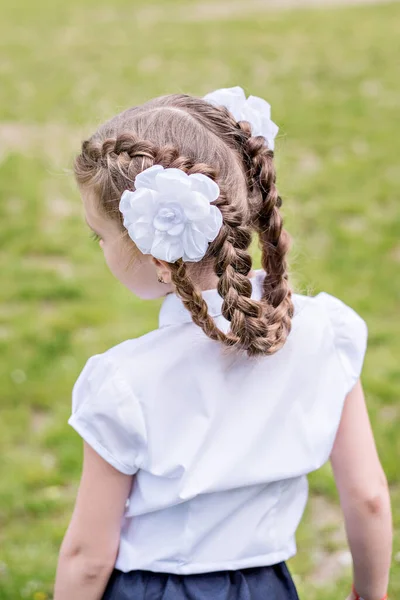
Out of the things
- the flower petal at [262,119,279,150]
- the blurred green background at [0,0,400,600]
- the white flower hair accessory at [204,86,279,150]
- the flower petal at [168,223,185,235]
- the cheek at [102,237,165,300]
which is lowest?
the blurred green background at [0,0,400,600]

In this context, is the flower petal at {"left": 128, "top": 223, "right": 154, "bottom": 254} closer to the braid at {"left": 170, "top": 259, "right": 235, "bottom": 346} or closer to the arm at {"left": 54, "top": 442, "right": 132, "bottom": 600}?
the braid at {"left": 170, "top": 259, "right": 235, "bottom": 346}

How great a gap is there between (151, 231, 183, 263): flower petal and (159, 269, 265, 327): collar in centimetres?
14

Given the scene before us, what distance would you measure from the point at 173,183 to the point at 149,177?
0.16ft

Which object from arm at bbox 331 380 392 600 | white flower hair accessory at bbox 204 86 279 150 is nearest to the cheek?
white flower hair accessory at bbox 204 86 279 150

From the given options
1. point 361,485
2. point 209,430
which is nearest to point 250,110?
point 209,430

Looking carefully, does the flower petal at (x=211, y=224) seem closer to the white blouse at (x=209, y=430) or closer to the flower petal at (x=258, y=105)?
the white blouse at (x=209, y=430)

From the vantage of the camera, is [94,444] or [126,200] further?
[94,444]

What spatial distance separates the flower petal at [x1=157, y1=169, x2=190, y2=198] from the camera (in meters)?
1.51

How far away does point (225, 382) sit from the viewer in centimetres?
169

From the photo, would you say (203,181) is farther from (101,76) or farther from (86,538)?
(101,76)

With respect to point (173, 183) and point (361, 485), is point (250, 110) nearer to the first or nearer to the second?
point (173, 183)

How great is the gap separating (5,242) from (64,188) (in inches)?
42.1

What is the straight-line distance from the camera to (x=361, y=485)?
1903 mm

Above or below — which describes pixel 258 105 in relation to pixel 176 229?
above
